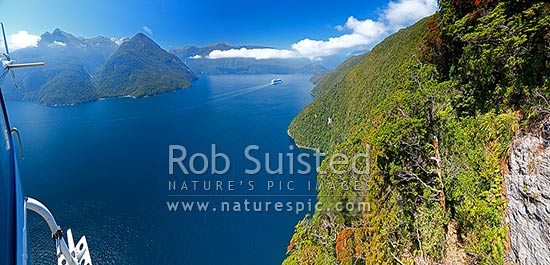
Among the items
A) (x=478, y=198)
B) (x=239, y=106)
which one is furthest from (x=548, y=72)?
(x=239, y=106)

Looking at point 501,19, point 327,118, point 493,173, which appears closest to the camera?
point 493,173

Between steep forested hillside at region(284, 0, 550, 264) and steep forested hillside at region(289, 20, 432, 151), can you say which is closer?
steep forested hillside at region(284, 0, 550, 264)

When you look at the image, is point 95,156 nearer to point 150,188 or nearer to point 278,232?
point 150,188

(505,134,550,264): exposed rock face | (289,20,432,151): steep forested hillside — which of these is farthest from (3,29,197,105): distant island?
(505,134,550,264): exposed rock face

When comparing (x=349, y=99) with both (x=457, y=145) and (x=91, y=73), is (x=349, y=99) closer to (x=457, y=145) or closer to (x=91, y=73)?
(x=457, y=145)

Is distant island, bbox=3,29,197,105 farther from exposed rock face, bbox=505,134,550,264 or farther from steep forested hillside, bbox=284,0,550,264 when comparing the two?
exposed rock face, bbox=505,134,550,264

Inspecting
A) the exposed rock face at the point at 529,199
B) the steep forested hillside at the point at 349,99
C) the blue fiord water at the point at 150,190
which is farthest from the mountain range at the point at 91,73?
the exposed rock face at the point at 529,199
